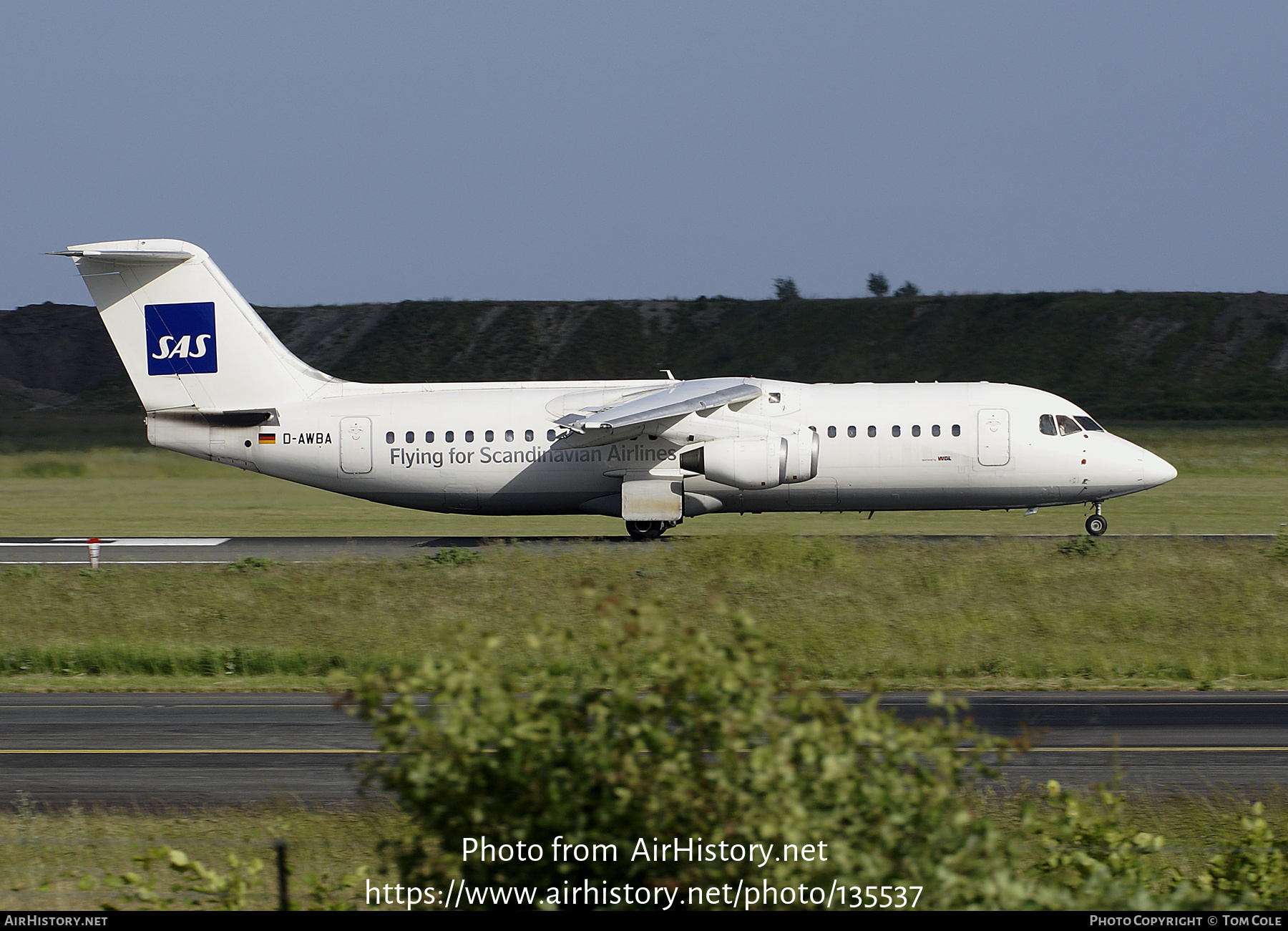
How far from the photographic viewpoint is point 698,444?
2748 cm

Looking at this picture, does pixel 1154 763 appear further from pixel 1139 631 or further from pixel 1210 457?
pixel 1210 457

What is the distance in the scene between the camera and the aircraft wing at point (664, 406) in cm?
2606

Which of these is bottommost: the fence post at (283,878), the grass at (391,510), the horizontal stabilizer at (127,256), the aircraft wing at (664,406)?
the grass at (391,510)

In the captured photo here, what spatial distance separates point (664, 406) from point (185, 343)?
11.4 m

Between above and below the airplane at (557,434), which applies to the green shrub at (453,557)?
below

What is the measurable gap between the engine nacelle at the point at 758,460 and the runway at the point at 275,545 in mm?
1908

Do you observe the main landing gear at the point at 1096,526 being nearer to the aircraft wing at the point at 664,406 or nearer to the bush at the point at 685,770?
the aircraft wing at the point at 664,406

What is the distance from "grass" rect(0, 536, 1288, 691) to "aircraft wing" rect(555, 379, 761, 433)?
2.78 meters

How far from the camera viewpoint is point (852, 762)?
5453 mm

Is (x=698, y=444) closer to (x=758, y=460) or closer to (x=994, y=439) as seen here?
(x=758, y=460)

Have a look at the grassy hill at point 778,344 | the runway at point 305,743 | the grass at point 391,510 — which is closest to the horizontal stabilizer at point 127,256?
the grass at point 391,510

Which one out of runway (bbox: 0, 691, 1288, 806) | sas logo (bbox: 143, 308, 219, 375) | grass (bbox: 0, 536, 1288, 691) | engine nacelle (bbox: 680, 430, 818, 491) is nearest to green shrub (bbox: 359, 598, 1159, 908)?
runway (bbox: 0, 691, 1288, 806)

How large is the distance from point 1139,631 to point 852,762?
52.9 feet

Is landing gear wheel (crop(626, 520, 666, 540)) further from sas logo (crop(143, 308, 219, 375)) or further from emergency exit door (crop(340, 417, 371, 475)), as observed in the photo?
sas logo (crop(143, 308, 219, 375))
